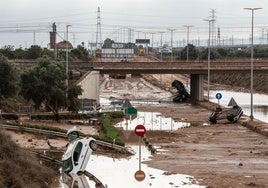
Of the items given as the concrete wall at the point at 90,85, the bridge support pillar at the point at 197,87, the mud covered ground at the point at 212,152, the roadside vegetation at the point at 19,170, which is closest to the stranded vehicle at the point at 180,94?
the bridge support pillar at the point at 197,87

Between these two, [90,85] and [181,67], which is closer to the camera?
[90,85]

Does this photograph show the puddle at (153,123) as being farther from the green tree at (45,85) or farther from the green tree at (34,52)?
the green tree at (34,52)

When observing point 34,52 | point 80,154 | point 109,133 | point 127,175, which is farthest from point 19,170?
point 34,52

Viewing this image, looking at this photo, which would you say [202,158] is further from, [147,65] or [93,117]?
[147,65]

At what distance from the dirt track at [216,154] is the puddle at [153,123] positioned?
1879 mm

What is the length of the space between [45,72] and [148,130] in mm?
11090

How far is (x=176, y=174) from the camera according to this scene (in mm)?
31719

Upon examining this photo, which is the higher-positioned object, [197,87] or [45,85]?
[45,85]

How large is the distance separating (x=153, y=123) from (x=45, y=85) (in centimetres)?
1166

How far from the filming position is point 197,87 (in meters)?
95.4

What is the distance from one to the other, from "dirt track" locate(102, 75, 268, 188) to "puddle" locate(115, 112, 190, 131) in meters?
1.88

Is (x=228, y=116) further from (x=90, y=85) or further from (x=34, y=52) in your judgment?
(x=34, y=52)

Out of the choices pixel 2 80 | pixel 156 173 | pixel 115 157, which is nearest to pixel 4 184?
A: pixel 156 173

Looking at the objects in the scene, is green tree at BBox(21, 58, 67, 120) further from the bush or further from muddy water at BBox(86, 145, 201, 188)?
muddy water at BBox(86, 145, 201, 188)
